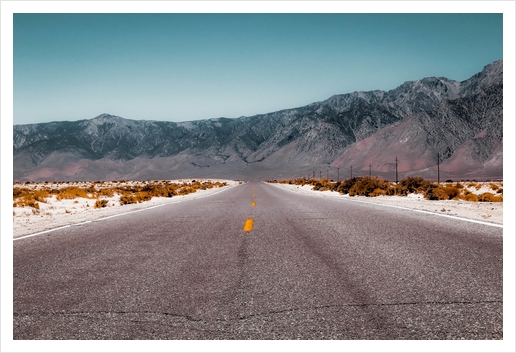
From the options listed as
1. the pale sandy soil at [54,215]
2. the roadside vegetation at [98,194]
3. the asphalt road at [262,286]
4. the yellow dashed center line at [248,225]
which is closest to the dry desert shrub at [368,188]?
the roadside vegetation at [98,194]

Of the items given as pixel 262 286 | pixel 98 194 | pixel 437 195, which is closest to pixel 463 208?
pixel 437 195

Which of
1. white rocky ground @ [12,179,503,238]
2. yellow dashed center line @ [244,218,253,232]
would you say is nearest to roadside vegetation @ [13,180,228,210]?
white rocky ground @ [12,179,503,238]

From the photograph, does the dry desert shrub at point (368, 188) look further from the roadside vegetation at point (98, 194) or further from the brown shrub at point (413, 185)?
the roadside vegetation at point (98, 194)

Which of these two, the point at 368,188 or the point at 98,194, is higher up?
the point at 368,188

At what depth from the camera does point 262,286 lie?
4.57 m

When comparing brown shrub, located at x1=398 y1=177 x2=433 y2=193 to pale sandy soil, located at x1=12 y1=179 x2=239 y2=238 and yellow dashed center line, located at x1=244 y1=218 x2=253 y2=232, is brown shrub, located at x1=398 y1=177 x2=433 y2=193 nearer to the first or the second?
pale sandy soil, located at x1=12 y1=179 x2=239 y2=238

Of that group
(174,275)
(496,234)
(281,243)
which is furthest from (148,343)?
(496,234)

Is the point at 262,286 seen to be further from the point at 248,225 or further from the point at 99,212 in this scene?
the point at 99,212

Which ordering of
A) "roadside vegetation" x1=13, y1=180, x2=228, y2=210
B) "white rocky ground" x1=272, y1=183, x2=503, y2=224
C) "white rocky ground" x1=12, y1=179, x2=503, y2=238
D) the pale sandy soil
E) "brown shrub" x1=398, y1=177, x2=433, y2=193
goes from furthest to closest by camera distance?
"brown shrub" x1=398, y1=177, x2=433, y2=193 < "roadside vegetation" x1=13, y1=180, x2=228, y2=210 < "white rocky ground" x1=272, y1=183, x2=503, y2=224 < "white rocky ground" x1=12, y1=179, x2=503, y2=238 < the pale sandy soil

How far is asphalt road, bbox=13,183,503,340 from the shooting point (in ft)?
11.1

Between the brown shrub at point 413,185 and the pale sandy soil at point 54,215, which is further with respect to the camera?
the brown shrub at point 413,185

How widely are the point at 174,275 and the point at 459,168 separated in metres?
133

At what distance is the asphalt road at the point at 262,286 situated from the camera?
3.40 metres

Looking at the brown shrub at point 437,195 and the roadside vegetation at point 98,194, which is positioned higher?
the brown shrub at point 437,195
